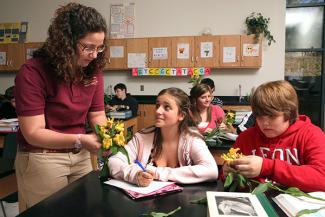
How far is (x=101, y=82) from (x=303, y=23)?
5.30 meters

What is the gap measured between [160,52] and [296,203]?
5030 mm

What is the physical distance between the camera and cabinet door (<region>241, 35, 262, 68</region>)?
5.37 m

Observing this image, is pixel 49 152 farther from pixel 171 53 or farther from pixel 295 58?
pixel 295 58

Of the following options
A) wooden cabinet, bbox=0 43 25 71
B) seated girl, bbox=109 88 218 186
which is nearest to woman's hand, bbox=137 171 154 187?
seated girl, bbox=109 88 218 186

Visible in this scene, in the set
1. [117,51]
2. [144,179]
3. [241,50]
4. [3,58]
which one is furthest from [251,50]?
[3,58]

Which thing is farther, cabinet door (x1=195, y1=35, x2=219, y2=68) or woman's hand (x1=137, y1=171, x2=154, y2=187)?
cabinet door (x1=195, y1=35, x2=219, y2=68)

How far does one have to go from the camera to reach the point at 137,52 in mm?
5922

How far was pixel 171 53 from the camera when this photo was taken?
18.8ft

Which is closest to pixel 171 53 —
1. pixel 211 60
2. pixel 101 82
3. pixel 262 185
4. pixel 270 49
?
pixel 211 60

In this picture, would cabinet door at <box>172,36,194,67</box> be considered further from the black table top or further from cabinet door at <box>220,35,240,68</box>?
the black table top

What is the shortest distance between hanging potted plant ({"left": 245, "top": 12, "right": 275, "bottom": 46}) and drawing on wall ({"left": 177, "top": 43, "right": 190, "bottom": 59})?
1.15 meters

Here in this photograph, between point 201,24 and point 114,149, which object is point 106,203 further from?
point 201,24

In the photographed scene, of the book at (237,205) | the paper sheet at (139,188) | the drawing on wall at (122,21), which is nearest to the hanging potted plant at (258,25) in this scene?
the drawing on wall at (122,21)

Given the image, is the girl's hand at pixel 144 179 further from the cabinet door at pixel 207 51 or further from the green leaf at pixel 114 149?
the cabinet door at pixel 207 51
